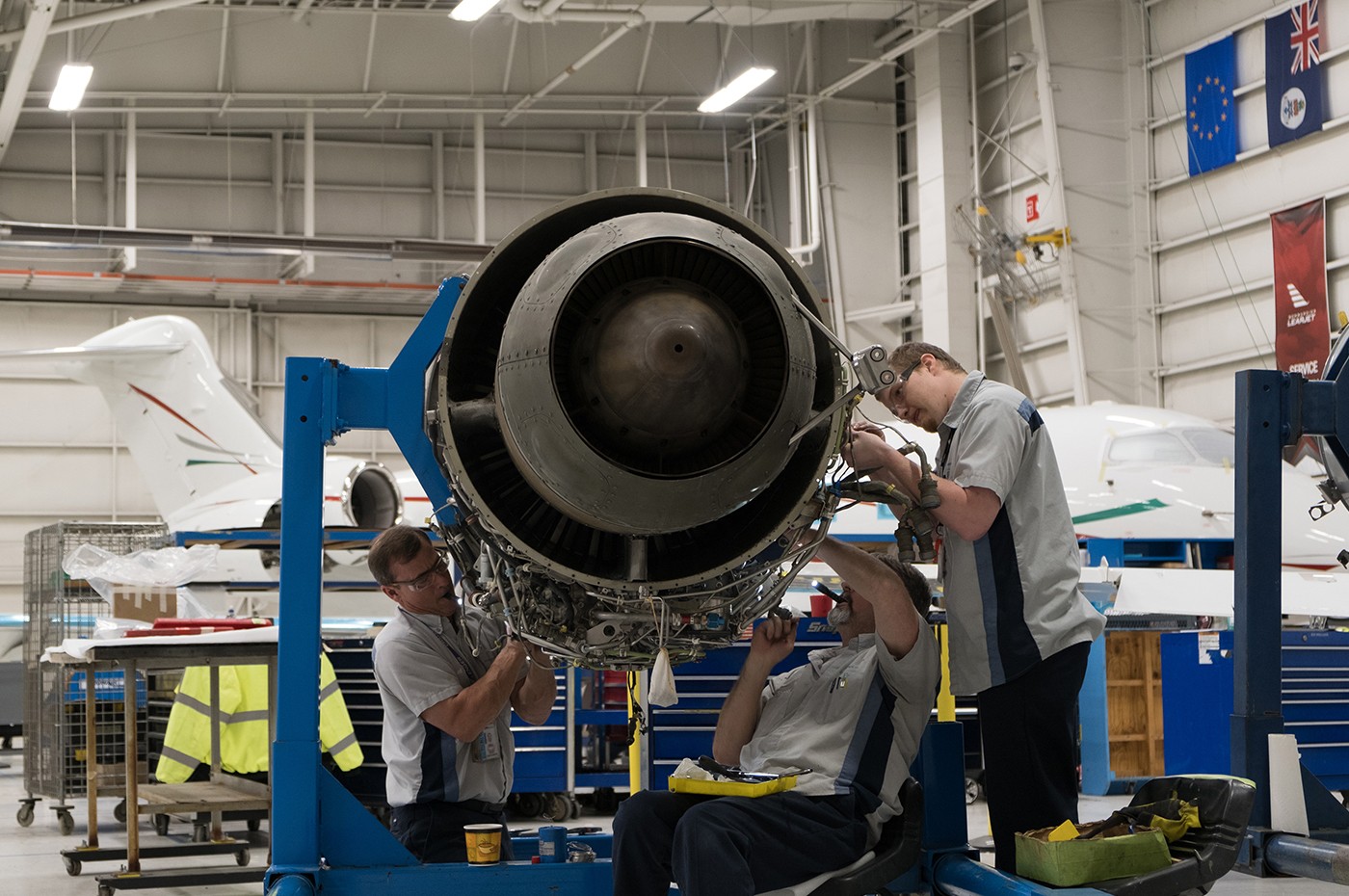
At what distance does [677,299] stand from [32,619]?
25.1 ft

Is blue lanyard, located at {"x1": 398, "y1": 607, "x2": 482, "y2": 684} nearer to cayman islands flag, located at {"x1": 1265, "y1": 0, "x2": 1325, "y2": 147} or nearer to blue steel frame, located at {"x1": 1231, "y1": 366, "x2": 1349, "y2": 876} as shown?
blue steel frame, located at {"x1": 1231, "y1": 366, "x2": 1349, "y2": 876}

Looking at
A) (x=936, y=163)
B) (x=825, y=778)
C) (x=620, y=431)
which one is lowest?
(x=825, y=778)

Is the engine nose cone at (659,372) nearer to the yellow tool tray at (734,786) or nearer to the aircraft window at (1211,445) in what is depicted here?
the yellow tool tray at (734,786)

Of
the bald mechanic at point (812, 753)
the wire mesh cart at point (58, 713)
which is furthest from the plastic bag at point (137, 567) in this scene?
the bald mechanic at point (812, 753)

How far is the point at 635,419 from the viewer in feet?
9.76

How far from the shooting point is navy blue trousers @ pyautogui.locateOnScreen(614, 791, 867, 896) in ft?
10.7

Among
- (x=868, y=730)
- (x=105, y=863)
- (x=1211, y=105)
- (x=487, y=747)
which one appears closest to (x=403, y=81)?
(x=1211, y=105)

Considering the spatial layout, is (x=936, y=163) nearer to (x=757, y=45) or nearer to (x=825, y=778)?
(x=757, y=45)

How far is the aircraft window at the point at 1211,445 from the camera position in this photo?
41.8 ft

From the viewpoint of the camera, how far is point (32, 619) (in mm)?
9109

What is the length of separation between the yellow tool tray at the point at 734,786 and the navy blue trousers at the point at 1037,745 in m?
0.61

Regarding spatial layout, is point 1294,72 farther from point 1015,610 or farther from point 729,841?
point 729,841

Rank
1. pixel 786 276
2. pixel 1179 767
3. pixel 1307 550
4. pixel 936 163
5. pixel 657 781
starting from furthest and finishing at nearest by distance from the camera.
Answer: pixel 936 163, pixel 1307 550, pixel 1179 767, pixel 657 781, pixel 786 276

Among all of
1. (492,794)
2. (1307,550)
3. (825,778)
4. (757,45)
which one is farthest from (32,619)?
(757,45)
